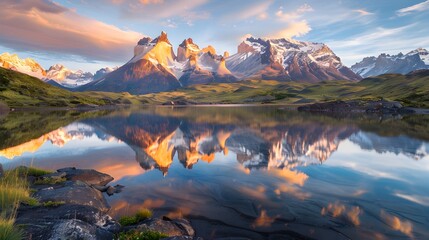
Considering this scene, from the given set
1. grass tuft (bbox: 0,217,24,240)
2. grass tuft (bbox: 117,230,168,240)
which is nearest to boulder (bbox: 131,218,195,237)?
grass tuft (bbox: 117,230,168,240)

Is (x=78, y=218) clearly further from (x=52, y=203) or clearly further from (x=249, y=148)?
(x=249, y=148)

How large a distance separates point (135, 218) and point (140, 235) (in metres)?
3.86

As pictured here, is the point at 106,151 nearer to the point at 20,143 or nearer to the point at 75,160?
the point at 75,160

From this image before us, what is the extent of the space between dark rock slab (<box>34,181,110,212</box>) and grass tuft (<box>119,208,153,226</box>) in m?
2.09

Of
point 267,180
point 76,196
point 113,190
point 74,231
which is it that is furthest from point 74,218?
point 267,180

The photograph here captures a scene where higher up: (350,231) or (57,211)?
(57,211)

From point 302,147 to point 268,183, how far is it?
20.1m

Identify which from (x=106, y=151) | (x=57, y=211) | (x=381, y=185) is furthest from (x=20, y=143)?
(x=381, y=185)

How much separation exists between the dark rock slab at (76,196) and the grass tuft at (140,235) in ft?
17.4

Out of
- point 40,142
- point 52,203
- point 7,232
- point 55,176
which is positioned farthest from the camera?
point 40,142

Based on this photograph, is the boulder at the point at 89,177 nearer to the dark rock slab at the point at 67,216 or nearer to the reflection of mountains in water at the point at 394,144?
the dark rock slab at the point at 67,216

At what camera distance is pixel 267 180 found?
28.5 metres

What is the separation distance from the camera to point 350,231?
17344mm

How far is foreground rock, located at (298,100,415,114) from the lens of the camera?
484 feet
